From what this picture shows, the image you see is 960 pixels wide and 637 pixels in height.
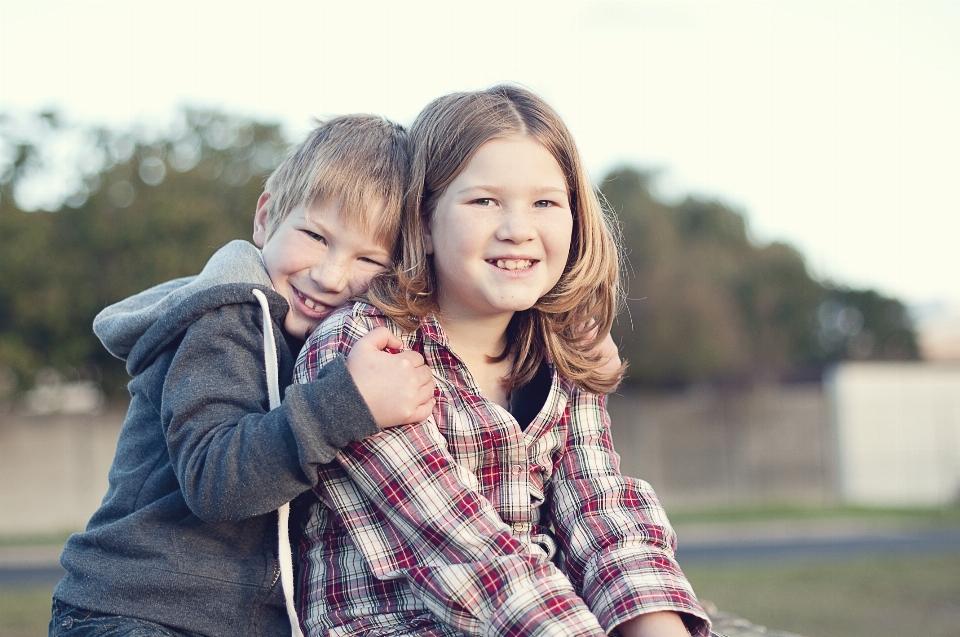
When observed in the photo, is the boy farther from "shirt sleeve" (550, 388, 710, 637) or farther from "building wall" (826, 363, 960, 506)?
"building wall" (826, 363, 960, 506)

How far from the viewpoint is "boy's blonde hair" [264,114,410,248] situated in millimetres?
2285

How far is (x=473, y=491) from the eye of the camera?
1958mm

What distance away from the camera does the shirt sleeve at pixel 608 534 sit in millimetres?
2010

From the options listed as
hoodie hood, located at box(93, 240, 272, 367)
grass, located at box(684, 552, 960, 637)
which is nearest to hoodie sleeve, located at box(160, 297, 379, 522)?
hoodie hood, located at box(93, 240, 272, 367)

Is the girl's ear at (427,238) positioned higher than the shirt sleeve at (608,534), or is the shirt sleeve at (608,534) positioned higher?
the girl's ear at (427,238)

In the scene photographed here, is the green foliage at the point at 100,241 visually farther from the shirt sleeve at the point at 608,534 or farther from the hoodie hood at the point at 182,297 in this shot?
the shirt sleeve at the point at 608,534

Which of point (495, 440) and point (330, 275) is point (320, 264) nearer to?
point (330, 275)

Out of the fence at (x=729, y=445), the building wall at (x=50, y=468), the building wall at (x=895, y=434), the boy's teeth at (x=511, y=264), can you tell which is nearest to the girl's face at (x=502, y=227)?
the boy's teeth at (x=511, y=264)

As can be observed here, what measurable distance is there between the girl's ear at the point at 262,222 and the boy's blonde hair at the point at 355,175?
101 millimetres

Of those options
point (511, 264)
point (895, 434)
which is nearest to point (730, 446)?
point (895, 434)

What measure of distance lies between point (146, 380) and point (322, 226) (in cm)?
53

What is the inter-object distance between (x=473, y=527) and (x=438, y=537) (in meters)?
0.07

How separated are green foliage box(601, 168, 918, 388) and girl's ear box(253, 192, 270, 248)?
662 inches

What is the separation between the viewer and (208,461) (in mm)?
1881
